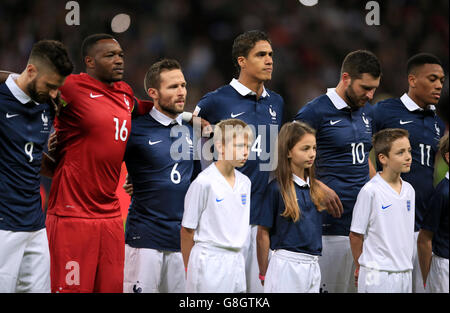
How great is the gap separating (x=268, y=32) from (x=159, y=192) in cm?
528

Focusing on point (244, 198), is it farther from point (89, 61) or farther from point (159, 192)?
point (89, 61)

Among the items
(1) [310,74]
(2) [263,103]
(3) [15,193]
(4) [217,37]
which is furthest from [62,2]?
(3) [15,193]

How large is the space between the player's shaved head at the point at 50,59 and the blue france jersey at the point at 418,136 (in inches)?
105

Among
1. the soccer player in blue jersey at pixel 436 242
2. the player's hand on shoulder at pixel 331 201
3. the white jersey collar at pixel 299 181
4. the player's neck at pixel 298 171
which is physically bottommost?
the soccer player in blue jersey at pixel 436 242

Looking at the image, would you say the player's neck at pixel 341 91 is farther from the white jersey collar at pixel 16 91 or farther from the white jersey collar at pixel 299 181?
the white jersey collar at pixel 16 91

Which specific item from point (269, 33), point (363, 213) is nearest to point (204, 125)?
point (363, 213)

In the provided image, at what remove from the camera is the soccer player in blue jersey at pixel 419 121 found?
5422 mm

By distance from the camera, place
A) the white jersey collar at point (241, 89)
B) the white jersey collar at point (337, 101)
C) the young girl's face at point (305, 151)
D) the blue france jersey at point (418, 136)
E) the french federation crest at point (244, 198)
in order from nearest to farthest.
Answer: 1. the french federation crest at point (244, 198)
2. the young girl's face at point (305, 151)
3. the white jersey collar at point (241, 89)
4. the white jersey collar at point (337, 101)
5. the blue france jersey at point (418, 136)

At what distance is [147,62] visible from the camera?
8.53m

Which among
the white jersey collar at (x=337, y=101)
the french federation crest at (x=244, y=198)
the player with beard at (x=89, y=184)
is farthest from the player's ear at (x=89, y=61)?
the white jersey collar at (x=337, y=101)

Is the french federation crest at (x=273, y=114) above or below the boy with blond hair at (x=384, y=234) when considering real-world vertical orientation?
above

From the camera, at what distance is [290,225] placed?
439 centimetres
